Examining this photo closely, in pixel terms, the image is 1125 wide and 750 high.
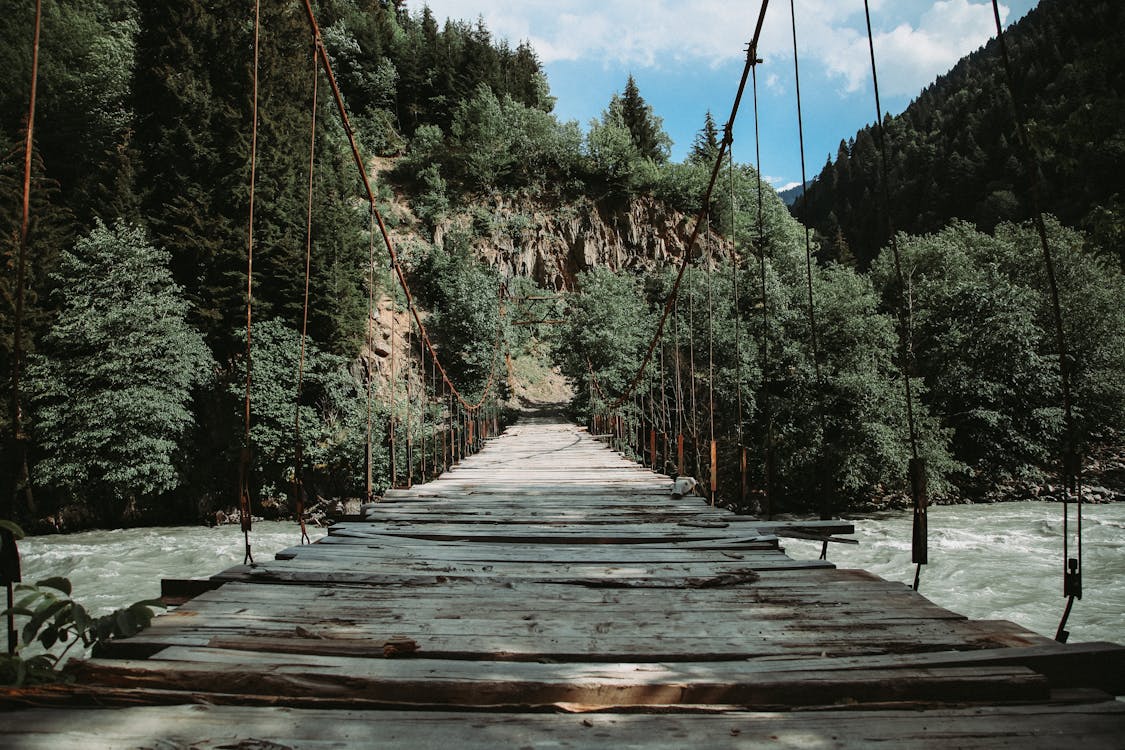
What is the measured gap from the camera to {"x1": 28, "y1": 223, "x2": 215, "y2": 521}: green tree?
10766 mm

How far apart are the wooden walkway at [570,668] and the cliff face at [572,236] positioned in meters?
21.1

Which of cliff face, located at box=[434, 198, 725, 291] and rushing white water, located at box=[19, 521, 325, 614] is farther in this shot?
cliff face, located at box=[434, 198, 725, 291]

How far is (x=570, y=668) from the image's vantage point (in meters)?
1.09

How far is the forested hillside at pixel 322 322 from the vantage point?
37.0ft

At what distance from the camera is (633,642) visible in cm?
128

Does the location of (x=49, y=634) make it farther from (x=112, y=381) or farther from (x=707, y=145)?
(x=707, y=145)

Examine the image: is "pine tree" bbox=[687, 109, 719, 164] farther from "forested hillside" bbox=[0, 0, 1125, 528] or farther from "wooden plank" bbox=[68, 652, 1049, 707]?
"wooden plank" bbox=[68, 652, 1049, 707]

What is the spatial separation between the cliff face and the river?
Answer: 1402cm

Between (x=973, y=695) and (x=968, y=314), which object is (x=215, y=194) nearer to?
(x=973, y=695)

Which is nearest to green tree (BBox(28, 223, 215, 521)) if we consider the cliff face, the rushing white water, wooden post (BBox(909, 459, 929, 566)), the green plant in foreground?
the rushing white water

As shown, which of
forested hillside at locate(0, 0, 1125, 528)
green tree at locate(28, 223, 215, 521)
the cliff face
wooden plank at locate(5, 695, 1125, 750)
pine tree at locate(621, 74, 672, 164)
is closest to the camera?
wooden plank at locate(5, 695, 1125, 750)

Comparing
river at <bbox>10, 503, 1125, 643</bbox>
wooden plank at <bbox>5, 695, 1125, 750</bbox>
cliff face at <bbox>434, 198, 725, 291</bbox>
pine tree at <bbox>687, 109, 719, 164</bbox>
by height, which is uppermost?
pine tree at <bbox>687, 109, 719, 164</bbox>

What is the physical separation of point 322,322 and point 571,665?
14.5m

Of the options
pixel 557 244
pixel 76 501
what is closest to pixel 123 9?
pixel 557 244
